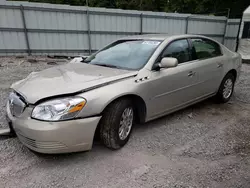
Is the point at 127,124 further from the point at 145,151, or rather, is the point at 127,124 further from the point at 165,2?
the point at 165,2

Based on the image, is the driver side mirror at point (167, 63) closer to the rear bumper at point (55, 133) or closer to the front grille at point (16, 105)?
the rear bumper at point (55, 133)

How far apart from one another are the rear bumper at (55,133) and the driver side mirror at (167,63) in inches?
47.7

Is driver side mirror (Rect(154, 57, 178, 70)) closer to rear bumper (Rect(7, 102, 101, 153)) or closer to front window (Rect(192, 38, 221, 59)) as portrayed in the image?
front window (Rect(192, 38, 221, 59))

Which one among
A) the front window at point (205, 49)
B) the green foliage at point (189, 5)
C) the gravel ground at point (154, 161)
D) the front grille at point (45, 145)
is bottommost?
the gravel ground at point (154, 161)

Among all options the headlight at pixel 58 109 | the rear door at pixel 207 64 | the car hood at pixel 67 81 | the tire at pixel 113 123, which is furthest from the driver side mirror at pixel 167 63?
Answer: the headlight at pixel 58 109

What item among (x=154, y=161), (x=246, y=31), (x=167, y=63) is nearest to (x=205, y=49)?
Result: (x=167, y=63)

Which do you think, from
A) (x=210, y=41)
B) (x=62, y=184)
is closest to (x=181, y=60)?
(x=210, y=41)

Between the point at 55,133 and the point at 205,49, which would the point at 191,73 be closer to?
the point at 205,49

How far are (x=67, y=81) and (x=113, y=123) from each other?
75 centimetres

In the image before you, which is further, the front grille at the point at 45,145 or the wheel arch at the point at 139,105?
the wheel arch at the point at 139,105

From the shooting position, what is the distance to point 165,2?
22.0 meters

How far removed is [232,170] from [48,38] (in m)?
9.14

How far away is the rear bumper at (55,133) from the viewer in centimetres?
213

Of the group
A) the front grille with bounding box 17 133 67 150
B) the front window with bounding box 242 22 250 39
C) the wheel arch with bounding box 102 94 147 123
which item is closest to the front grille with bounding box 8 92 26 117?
the front grille with bounding box 17 133 67 150
